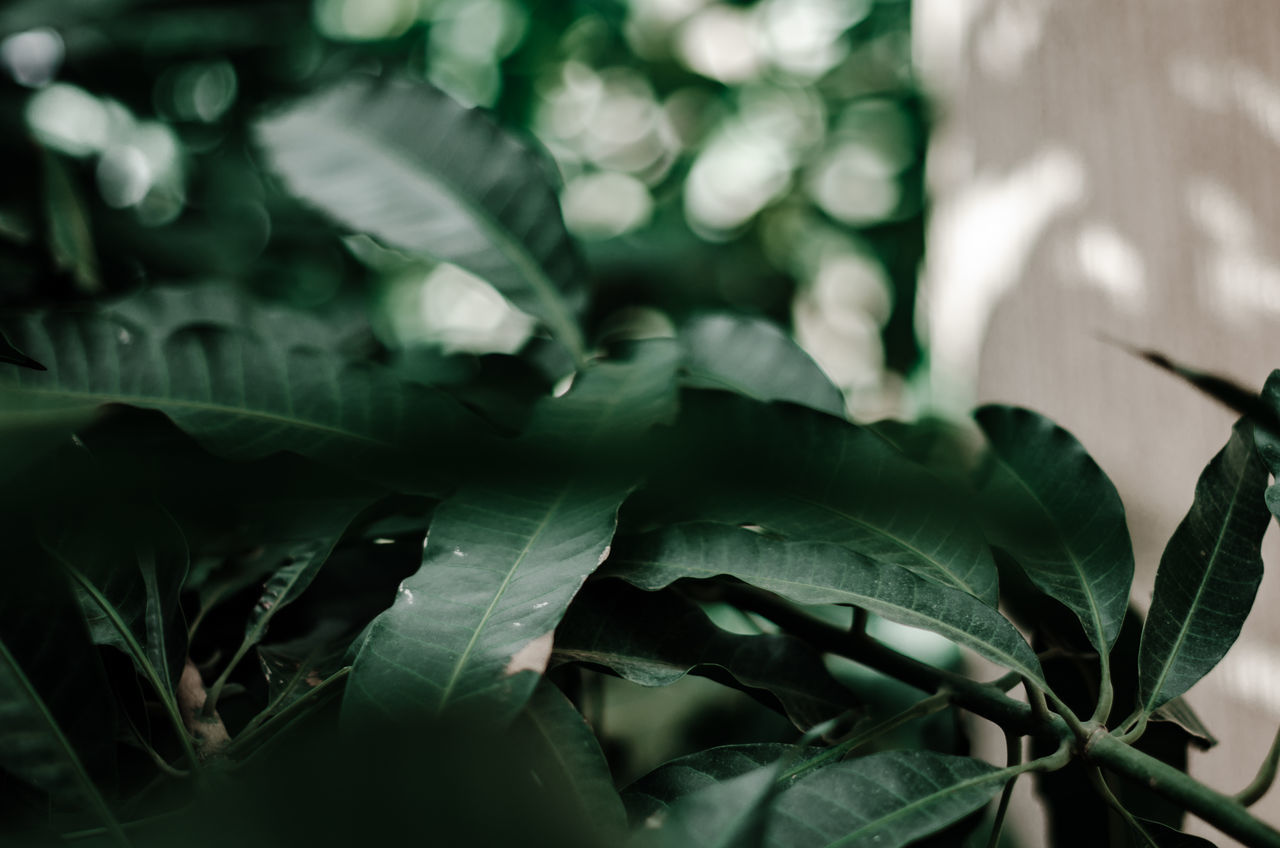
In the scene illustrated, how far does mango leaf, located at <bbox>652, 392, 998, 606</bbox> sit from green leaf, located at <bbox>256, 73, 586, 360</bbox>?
180 mm

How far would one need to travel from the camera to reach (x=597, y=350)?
1.90ft

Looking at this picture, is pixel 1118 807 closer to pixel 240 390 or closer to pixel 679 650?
pixel 679 650

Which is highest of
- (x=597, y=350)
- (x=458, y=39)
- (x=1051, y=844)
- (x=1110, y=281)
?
(x=458, y=39)

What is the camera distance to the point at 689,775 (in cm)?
28

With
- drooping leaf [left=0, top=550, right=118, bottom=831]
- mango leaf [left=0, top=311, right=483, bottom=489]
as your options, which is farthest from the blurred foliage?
drooping leaf [left=0, top=550, right=118, bottom=831]

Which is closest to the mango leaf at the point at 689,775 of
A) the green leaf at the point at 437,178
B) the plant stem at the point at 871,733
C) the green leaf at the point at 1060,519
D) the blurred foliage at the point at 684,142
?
the plant stem at the point at 871,733

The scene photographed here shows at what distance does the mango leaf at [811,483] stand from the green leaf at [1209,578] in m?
0.06

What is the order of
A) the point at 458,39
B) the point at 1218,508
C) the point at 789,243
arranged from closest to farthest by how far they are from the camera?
1. the point at 1218,508
2. the point at 458,39
3. the point at 789,243

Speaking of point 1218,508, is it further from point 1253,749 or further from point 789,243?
point 789,243

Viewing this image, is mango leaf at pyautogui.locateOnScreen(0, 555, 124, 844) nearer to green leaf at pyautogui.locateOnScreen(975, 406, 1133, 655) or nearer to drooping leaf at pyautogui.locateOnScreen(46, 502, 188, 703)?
drooping leaf at pyautogui.locateOnScreen(46, 502, 188, 703)

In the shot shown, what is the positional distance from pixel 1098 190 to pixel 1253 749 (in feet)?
1.15

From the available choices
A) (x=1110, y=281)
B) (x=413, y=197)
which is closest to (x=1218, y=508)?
(x=1110, y=281)

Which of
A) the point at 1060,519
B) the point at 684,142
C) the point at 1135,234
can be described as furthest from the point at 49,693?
the point at 684,142

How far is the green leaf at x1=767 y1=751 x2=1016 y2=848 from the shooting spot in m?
0.23
